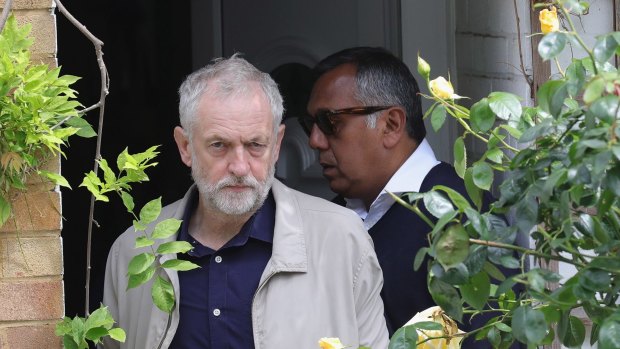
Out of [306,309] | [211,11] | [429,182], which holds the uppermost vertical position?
[211,11]

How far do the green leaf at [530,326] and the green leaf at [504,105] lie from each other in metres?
0.32

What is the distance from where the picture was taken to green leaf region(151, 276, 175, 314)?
2.34m

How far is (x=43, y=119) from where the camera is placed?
2.24 m

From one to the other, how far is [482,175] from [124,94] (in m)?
3.90

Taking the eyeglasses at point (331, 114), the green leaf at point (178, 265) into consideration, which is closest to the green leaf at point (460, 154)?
the green leaf at point (178, 265)

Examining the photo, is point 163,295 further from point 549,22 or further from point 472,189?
point 549,22

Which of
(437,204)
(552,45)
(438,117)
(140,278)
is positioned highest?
(552,45)

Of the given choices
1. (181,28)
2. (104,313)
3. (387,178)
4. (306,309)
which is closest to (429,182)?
(387,178)

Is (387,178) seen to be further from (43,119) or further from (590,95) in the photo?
(590,95)

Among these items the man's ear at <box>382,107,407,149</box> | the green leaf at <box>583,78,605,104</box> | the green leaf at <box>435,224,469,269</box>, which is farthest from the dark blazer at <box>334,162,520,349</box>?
the green leaf at <box>583,78,605,104</box>

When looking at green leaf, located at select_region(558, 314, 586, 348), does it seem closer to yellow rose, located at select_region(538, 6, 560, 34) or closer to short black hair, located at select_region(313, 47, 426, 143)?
yellow rose, located at select_region(538, 6, 560, 34)

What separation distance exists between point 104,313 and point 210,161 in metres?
0.46

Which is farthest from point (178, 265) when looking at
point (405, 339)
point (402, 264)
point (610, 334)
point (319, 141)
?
point (319, 141)

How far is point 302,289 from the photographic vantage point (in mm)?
2590
